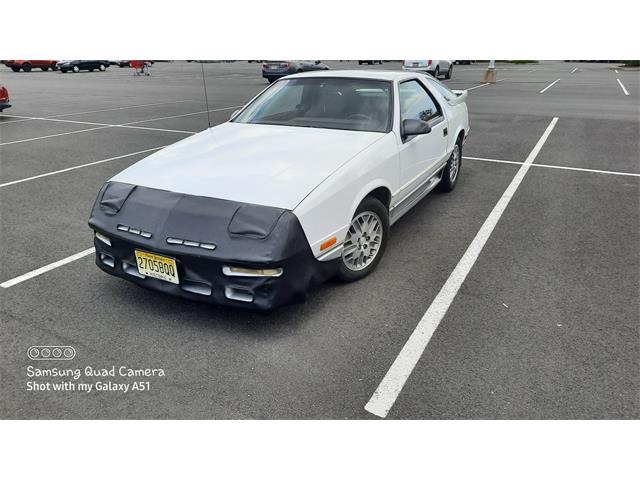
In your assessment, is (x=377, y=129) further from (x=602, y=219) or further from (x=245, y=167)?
(x=602, y=219)

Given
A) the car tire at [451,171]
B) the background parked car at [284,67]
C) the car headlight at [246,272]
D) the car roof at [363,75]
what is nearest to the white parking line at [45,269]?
the car headlight at [246,272]

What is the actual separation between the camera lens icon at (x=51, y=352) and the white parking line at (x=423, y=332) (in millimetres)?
1879

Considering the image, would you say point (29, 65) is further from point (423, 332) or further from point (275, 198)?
point (423, 332)

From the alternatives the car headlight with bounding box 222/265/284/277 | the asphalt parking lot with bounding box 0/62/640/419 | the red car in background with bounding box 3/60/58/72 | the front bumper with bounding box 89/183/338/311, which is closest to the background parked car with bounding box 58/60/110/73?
the red car in background with bounding box 3/60/58/72

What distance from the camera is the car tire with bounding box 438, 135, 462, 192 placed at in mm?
5768

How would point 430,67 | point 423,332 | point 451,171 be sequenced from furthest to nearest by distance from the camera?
point 430,67 < point 451,171 < point 423,332

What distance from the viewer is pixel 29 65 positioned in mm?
38156

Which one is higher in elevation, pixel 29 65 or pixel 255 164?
pixel 29 65

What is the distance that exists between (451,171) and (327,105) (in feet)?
7.22

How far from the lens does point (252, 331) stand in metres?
3.20

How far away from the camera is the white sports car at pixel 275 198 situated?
2980 mm

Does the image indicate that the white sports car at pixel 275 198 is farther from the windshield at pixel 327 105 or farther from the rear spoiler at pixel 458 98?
the rear spoiler at pixel 458 98

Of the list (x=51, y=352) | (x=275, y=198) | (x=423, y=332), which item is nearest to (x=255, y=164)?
(x=275, y=198)

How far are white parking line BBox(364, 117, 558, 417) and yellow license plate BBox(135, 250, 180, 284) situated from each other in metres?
1.46
